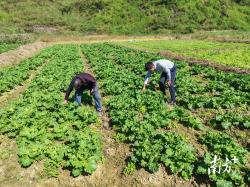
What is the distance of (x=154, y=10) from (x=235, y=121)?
299ft

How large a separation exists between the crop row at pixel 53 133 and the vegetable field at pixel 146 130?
0.08 feet

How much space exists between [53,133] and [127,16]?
299 feet

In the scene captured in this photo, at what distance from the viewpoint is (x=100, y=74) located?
19.5 metres

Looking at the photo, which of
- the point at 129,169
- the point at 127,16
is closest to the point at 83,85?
the point at 129,169

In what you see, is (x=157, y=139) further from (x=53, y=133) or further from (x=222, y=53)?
(x=222, y=53)

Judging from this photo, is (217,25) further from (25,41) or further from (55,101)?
(55,101)

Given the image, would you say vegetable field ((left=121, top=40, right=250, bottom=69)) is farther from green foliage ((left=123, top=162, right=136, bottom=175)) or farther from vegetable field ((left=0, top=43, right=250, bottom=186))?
green foliage ((left=123, top=162, right=136, bottom=175))

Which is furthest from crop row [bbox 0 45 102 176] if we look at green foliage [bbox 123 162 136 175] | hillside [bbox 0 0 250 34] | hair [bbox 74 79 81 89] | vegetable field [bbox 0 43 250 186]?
hillside [bbox 0 0 250 34]

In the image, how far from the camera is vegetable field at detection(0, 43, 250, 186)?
7.90 metres

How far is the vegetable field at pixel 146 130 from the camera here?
25.9 feet

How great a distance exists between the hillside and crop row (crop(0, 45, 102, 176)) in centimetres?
7555

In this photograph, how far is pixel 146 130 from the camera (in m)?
9.55

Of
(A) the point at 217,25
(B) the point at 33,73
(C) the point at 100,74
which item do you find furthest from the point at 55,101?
(A) the point at 217,25

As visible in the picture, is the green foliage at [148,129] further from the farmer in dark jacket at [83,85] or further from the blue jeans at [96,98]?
the farmer in dark jacket at [83,85]
